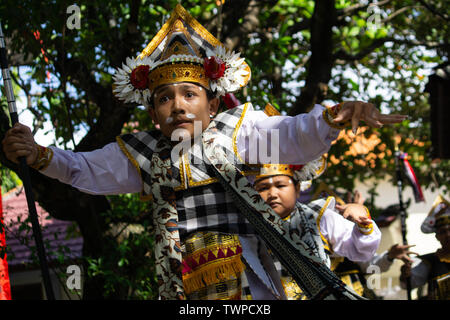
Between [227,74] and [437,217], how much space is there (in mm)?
3549

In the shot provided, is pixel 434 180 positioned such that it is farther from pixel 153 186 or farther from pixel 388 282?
pixel 153 186

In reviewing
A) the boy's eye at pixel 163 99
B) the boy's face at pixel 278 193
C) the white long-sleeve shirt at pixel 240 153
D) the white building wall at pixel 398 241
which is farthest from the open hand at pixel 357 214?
the white building wall at pixel 398 241

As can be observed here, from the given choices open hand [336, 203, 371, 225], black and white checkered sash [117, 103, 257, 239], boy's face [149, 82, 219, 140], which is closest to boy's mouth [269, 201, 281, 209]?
open hand [336, 203, 371, 225]

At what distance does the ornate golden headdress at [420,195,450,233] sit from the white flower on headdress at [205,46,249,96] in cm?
335

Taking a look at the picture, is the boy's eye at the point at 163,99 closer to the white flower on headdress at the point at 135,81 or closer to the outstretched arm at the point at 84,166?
the white flower on headdress at the point at 135,81

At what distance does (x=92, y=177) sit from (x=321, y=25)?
11.2 ft

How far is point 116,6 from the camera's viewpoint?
5.64 m

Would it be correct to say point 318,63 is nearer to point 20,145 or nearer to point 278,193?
point 278,193

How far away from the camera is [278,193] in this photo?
3988 mm

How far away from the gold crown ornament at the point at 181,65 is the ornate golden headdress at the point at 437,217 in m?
3.32

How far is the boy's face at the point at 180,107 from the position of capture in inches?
118
